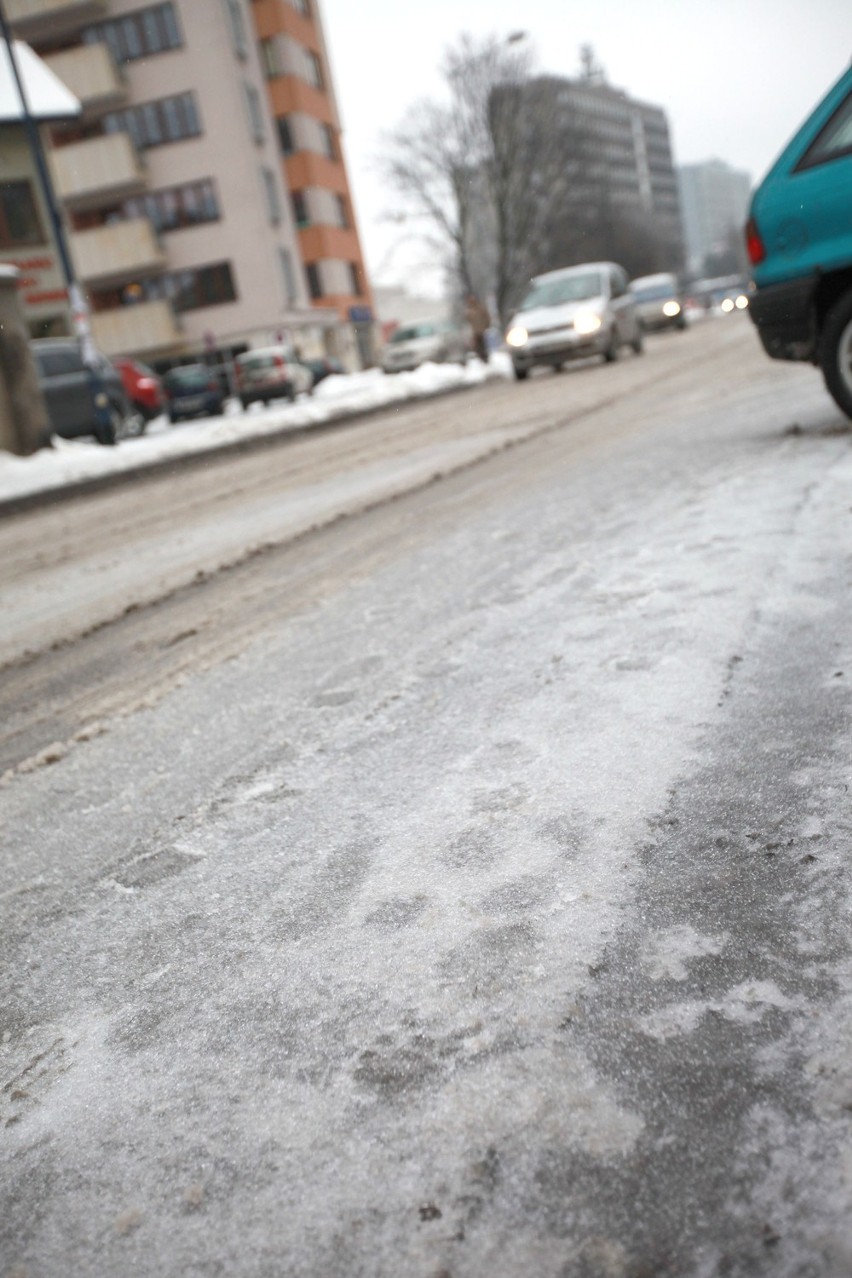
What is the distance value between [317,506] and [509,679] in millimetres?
4366

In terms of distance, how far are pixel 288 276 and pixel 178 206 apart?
14.9ft

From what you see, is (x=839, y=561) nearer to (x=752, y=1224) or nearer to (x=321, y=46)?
(x=752, y=1224)

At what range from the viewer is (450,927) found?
187 centimetres

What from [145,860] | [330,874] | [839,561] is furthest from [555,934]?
[839,561]

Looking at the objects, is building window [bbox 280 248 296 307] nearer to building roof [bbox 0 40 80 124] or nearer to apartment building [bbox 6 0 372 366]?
apartment building [bbox 6 0 372 366]

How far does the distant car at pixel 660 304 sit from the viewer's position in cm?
3150

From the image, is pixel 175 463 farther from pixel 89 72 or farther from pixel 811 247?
pixel 89 72

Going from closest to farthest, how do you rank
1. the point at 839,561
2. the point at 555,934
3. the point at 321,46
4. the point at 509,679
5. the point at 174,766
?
the point at 555,934
the point at 174,766
the point at 509,679
the point at 839,561
the point at 321,46

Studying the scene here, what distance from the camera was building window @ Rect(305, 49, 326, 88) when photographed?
4544 cm

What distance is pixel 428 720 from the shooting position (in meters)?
2.88

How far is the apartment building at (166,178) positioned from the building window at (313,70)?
5.56 m

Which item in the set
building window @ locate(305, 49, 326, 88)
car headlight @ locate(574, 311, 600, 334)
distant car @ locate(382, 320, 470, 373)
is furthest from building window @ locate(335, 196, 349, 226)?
car headlight @ locate(574, 311, 600, 334)

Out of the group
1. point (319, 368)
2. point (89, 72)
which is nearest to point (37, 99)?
point (89, 72)

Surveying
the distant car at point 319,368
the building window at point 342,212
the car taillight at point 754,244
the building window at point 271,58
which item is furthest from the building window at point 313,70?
the car taillight at point 754,244
